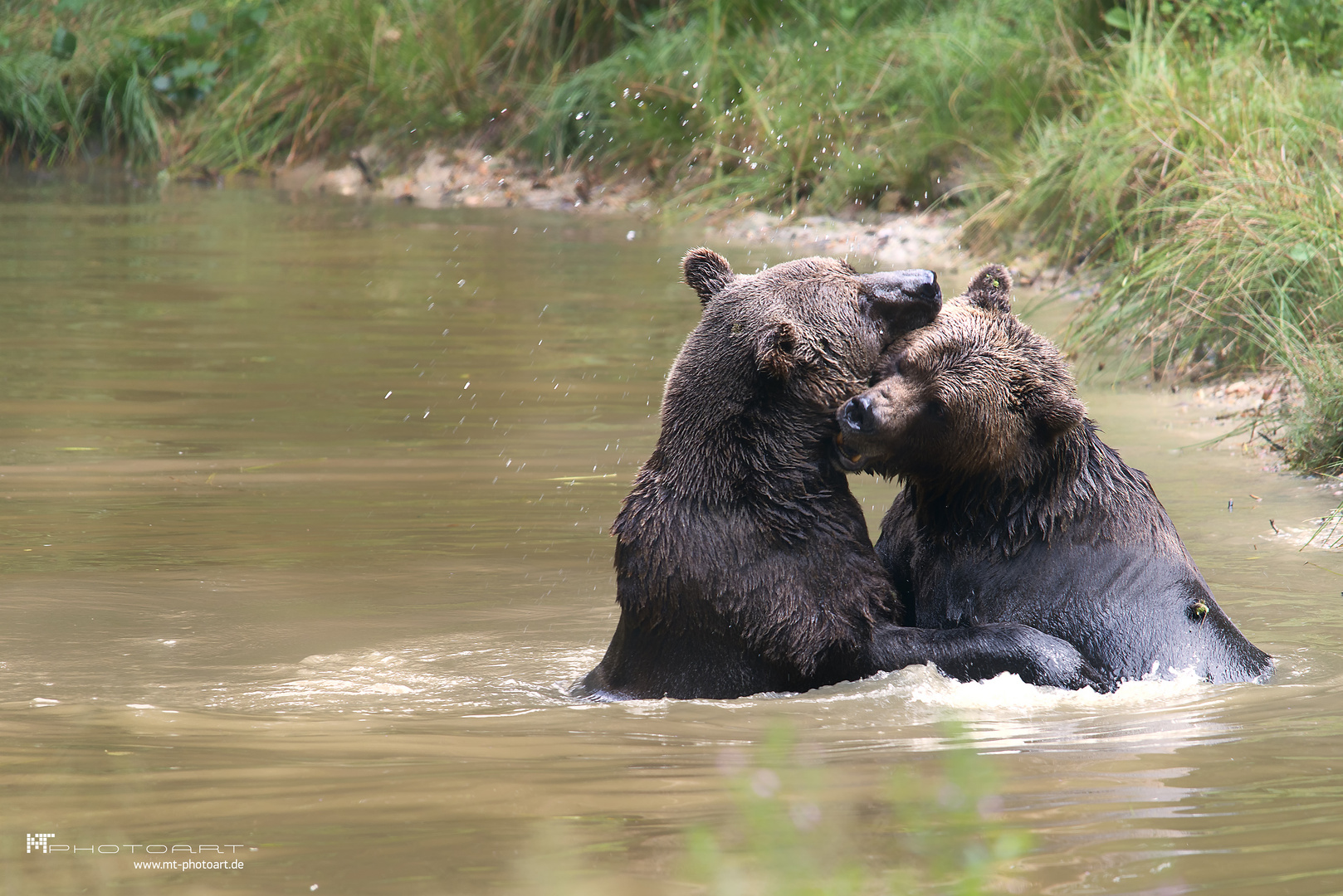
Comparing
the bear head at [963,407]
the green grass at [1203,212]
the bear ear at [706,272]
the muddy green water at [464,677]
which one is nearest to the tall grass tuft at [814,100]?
the green grass at [1203,212]

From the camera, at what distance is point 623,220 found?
16297 millimetres

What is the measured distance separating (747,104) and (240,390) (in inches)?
289

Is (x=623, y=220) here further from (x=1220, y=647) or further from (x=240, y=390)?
(x=1220, y=647)

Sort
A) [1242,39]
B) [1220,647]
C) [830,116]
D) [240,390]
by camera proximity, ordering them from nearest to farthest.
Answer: [1220,647] < [240,390] < [1242,39] < [830,116]

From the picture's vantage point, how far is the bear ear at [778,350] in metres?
4.69

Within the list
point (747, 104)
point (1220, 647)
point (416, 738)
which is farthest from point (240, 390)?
point (747, 104)

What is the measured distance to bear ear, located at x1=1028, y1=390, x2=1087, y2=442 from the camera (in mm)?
4641

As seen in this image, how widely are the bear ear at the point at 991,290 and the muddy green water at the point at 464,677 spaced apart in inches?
48.1

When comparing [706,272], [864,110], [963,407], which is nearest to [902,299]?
[963,407]

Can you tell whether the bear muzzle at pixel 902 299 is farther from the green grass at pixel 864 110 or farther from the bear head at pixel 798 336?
the green grass at pixel 864 110

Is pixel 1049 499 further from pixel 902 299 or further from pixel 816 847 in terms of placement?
pixel 816 847

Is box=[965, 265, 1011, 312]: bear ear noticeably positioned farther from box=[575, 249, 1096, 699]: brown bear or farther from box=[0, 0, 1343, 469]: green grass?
box=[0, 0, 1343, 469]: green grass

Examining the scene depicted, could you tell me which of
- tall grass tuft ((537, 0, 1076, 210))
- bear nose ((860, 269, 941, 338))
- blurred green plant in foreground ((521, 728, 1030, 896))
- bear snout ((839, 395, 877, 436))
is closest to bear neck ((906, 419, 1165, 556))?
bear snout ((839, 395, 877, 436))

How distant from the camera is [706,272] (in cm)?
510
